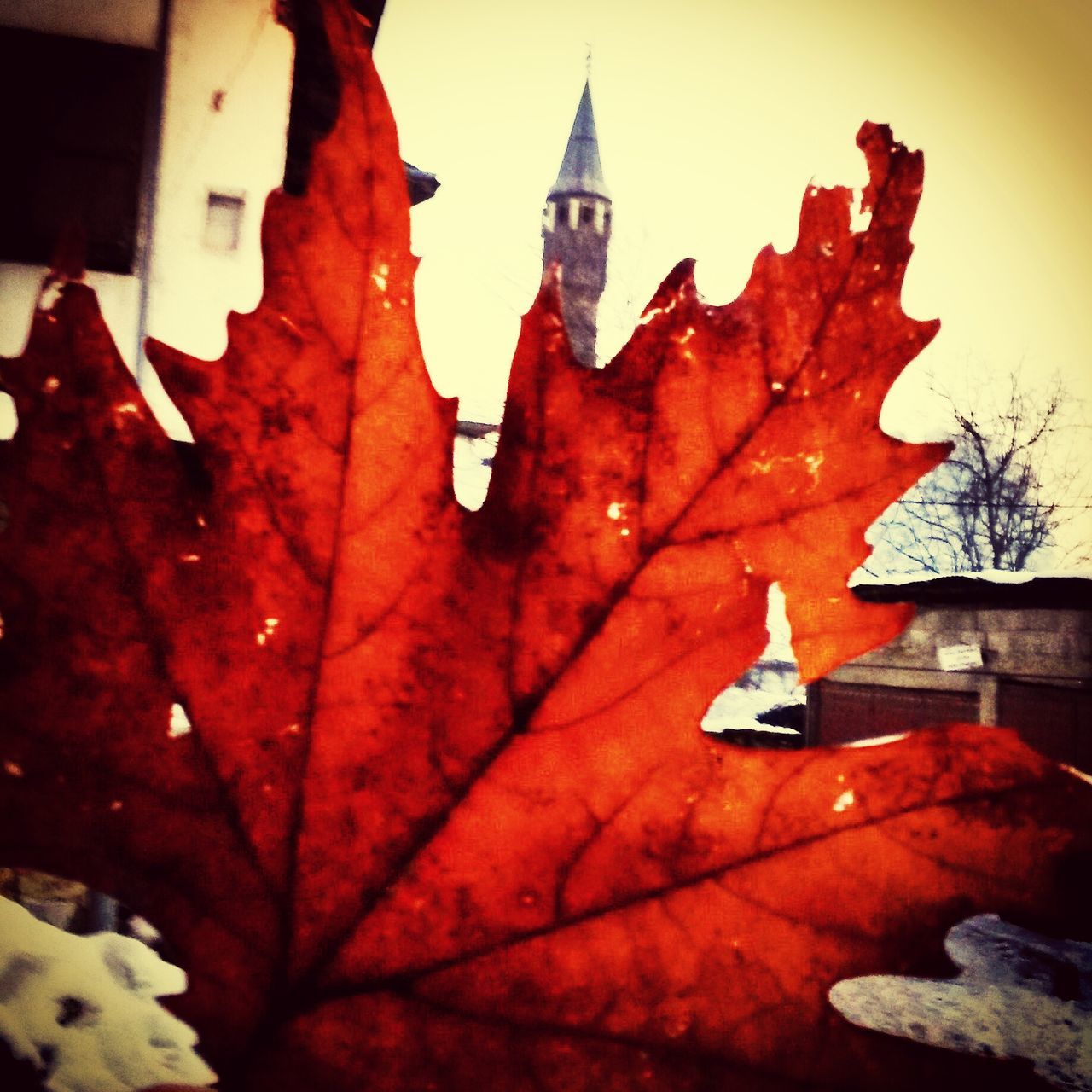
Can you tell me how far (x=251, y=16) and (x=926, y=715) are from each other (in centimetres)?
666

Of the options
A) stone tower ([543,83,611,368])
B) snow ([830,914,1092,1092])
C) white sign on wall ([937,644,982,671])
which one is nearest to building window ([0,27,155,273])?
snow ([830,914,1092,1092])

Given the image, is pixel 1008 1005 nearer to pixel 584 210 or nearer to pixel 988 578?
pixel 988 578

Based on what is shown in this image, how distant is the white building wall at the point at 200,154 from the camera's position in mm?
3111

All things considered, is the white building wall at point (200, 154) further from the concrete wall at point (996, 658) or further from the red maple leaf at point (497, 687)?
the concrete wall at point (996, 658)

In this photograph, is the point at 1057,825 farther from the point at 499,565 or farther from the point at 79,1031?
the point at 79,1031

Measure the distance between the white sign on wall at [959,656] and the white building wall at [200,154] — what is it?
575 cm

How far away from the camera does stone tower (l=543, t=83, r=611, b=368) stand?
25406mm

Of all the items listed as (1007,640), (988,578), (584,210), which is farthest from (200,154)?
(584,210)

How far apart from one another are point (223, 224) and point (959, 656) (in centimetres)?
599

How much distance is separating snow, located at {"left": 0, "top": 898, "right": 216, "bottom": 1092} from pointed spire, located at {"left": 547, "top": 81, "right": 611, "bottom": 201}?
28.0m

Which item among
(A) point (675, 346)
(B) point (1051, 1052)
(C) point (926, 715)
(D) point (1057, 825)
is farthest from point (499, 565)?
(C) point (926, 715)

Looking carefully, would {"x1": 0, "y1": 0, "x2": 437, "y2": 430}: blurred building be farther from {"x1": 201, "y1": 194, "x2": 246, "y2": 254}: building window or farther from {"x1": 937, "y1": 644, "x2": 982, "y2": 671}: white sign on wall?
{"x1": 937, "y1": 644, "x2": 982, "y2": 671}: white sign on wall

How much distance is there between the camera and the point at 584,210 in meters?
25.9

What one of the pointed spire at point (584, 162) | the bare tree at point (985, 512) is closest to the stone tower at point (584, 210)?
the pointed spire at point (584, 162)
